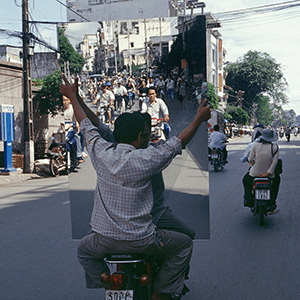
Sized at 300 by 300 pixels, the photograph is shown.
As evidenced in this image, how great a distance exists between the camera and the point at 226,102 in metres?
67.7

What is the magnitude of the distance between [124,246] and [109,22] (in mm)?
1874

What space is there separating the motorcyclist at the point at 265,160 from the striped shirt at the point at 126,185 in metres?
4.35

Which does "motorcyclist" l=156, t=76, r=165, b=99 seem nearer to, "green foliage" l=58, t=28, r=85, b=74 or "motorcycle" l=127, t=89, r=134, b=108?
"motorcycle" l=127, t=89, r=134, b=108

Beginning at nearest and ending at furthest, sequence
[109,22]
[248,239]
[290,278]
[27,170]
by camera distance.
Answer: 1. [109,22]
2. [290,278]
3. [248,239]
4. [27,170]

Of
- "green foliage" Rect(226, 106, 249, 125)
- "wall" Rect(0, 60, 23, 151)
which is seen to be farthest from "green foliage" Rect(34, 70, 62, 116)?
"green foliage" Rect(226, 106, 249, 125)

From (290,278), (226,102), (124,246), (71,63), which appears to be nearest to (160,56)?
(71,63)

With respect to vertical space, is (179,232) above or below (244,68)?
below

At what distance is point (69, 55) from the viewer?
11.6 ft

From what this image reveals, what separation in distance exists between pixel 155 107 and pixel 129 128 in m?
0.86

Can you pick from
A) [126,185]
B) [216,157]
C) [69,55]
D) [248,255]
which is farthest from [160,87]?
[216,157]

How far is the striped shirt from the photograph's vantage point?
2.42 meters

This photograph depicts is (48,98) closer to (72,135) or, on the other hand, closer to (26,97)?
(26,97)

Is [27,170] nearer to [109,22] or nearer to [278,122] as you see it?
[109,22]

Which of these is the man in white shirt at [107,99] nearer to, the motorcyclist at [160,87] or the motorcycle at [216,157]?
the motorcyclist at [160,87]
